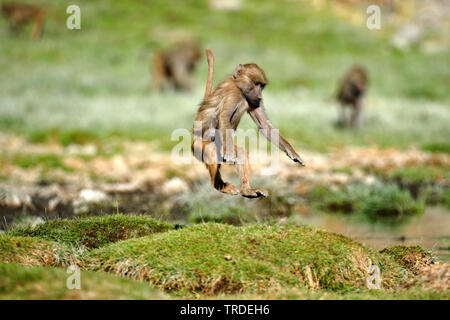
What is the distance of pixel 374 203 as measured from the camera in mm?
11594

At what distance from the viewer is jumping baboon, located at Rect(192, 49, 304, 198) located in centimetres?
711

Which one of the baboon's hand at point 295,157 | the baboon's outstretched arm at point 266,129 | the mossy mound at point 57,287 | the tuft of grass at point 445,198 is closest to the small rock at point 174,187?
the tuft of grass at point 445,198

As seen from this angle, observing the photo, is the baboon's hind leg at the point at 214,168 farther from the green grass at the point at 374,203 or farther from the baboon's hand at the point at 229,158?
the green grass at the point at 374,203

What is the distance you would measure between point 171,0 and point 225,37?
17.0 ft

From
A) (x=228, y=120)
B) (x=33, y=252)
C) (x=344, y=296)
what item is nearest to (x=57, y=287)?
(x=33, y=252)

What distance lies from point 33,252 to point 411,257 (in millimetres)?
3482

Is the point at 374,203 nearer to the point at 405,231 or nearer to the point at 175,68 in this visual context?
the point at 405,231

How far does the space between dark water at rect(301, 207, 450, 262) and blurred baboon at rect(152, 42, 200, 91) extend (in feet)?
41.8

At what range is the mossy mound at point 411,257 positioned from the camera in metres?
6.98

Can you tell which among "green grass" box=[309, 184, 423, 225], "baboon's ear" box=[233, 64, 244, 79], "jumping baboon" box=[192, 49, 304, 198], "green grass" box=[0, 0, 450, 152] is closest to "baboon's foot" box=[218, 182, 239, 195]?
"jumping baboon" box=[192, 49, 304, 198]

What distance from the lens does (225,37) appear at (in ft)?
95.8
